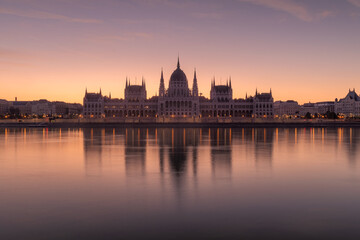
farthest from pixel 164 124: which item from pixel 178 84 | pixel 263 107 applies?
pixel 263 107

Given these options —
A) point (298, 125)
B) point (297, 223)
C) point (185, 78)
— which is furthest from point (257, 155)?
point (185, 78)

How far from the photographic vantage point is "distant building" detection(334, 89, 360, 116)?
607 ft

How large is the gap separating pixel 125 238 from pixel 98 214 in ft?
7.49

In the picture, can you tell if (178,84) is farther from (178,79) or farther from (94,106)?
(94,106)

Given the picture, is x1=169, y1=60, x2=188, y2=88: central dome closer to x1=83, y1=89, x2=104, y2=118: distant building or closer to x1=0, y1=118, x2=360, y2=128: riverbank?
x1=83, y1=89, x2=104, y2=118: distant building

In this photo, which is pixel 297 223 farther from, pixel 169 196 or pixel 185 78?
pixel 185 78

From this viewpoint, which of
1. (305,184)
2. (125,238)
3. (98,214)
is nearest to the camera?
(125,238)

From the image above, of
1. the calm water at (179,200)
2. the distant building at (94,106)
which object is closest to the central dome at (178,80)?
the distant building at (94,106)

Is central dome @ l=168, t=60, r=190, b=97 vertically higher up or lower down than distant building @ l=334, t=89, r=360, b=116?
higher up

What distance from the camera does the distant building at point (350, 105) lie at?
184875 mm

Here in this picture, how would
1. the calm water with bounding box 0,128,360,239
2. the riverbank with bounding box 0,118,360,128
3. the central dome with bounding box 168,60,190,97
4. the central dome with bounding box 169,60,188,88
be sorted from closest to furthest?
the calm water with bounding box 0,128,360,239
the riverbank with bounding box 0,118,360,128
the central dome with bounding box 168,60,190,97
the central dome with bounding box 169,60,188,88

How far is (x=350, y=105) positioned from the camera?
18762 centimetres

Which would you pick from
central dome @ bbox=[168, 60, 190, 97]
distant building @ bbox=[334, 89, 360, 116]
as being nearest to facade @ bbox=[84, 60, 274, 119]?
central dome @ bbox=[168, 60, 190, 97]

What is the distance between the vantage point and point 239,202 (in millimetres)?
12477
